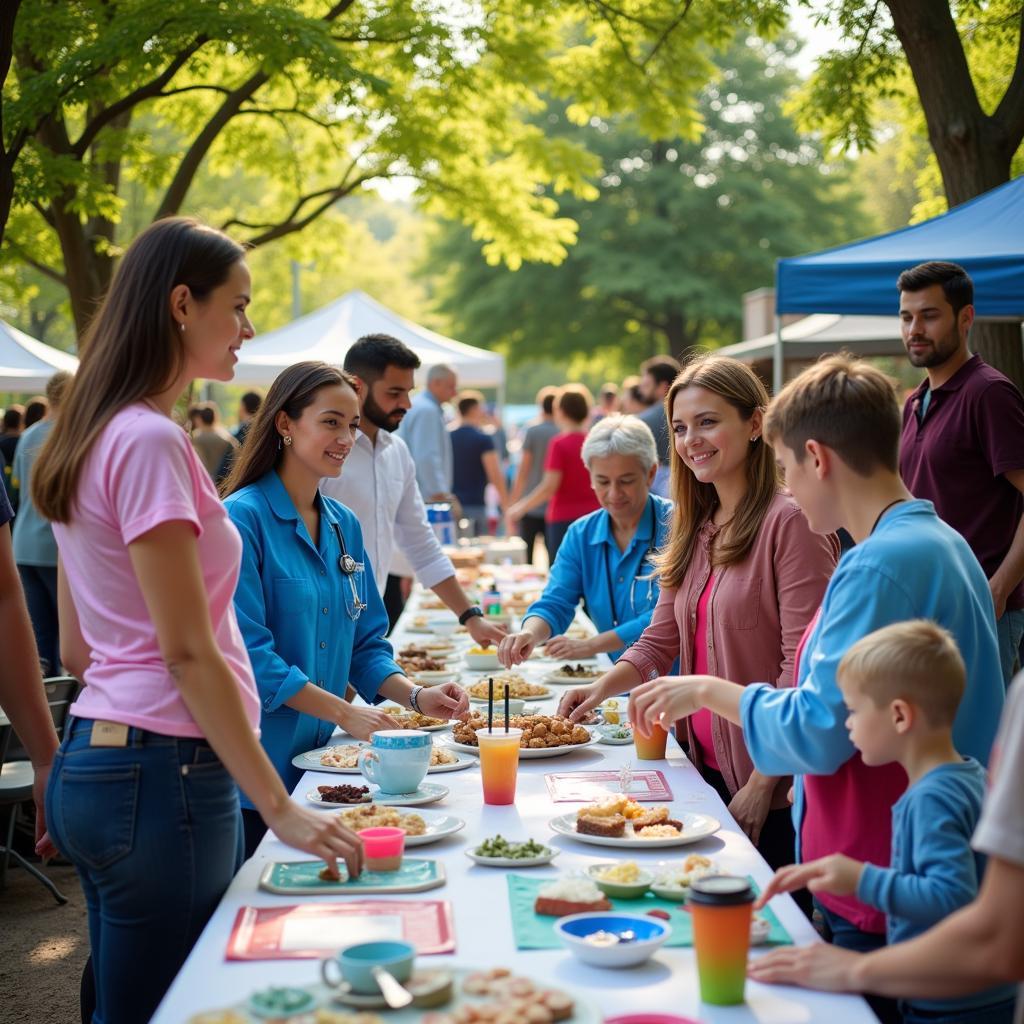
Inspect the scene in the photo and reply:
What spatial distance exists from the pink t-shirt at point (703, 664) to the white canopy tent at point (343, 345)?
8.82m

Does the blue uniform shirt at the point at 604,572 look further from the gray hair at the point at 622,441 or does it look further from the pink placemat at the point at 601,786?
the pink placemat at the point at 601,786

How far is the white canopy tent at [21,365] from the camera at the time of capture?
1016 cm

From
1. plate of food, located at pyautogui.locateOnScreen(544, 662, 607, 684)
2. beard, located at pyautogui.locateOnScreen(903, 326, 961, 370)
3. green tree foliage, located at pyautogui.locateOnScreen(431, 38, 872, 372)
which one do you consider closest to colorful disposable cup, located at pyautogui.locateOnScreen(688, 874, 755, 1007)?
plate of food, located at pyautogui.locateOnScreen(544, 662, 607, 684)

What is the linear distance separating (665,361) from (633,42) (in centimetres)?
280

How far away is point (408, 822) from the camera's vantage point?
2.53 meters

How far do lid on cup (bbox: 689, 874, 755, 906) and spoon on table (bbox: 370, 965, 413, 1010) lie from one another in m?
0.41

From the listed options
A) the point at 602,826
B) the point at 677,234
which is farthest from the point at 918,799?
the point at 677,234

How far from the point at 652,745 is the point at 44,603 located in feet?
17.5

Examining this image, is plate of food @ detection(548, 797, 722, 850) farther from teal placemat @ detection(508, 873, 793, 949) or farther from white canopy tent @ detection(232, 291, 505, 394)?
white canopy tent @ detection(232, 291, 505, 394)

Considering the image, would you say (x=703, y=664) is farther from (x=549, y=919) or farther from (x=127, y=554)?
(x=127, y=554)

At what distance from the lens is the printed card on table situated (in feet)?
6.37

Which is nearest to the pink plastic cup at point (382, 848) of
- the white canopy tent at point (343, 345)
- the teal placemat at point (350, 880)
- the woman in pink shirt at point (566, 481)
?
the teal placemat at point (350, 880)

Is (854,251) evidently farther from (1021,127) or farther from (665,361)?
(665,361)

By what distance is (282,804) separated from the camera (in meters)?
2.11
